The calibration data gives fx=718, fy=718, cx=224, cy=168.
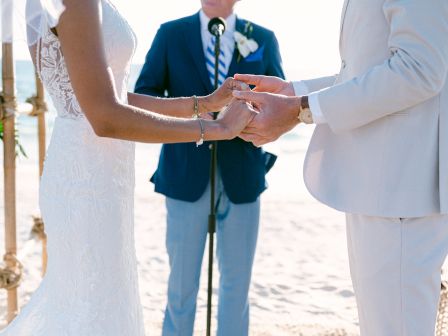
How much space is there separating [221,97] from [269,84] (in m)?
0.22

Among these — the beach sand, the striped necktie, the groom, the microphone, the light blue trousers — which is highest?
the microphone

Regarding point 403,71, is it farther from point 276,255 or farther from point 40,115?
point 276,255

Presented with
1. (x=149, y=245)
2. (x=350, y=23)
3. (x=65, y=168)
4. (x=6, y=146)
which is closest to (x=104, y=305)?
(x=65, y=168)

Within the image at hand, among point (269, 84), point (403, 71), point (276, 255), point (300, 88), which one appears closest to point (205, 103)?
point (269, 84)

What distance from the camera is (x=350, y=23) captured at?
2.58 metres

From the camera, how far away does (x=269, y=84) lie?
10.5 ft

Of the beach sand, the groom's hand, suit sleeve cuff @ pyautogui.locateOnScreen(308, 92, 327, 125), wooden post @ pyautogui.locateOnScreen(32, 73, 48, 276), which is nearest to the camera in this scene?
suit sleeve cuff @ pyautogui.locateOnScreen(308, 92, 327, 125)

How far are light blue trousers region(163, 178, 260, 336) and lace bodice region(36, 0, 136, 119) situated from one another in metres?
1.35

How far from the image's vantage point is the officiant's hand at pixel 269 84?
3.17 metres

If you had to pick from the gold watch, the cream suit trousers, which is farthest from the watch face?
the cream suit trousers

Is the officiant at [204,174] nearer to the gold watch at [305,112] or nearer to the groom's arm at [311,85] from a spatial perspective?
the groom's arm at [311,85]

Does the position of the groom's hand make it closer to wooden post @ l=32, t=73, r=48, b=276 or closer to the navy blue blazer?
the navy blue blazer

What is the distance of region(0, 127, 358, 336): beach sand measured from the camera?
16.6 ft

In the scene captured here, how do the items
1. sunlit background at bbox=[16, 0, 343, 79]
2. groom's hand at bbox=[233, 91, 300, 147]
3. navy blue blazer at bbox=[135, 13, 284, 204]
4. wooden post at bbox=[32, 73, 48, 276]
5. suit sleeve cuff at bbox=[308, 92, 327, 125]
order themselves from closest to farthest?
suit sleeve cuff at bbox=[308, 92, 327, 125] → groom's hand at bbox=[233, 91, 300, 147] → navy blue blazer at bbox=[135, 13, 284, 204] → wooden post at bbox=[32, 73, 48, 276] → sunlit background at bbox=[16, 0, 343, 79]
